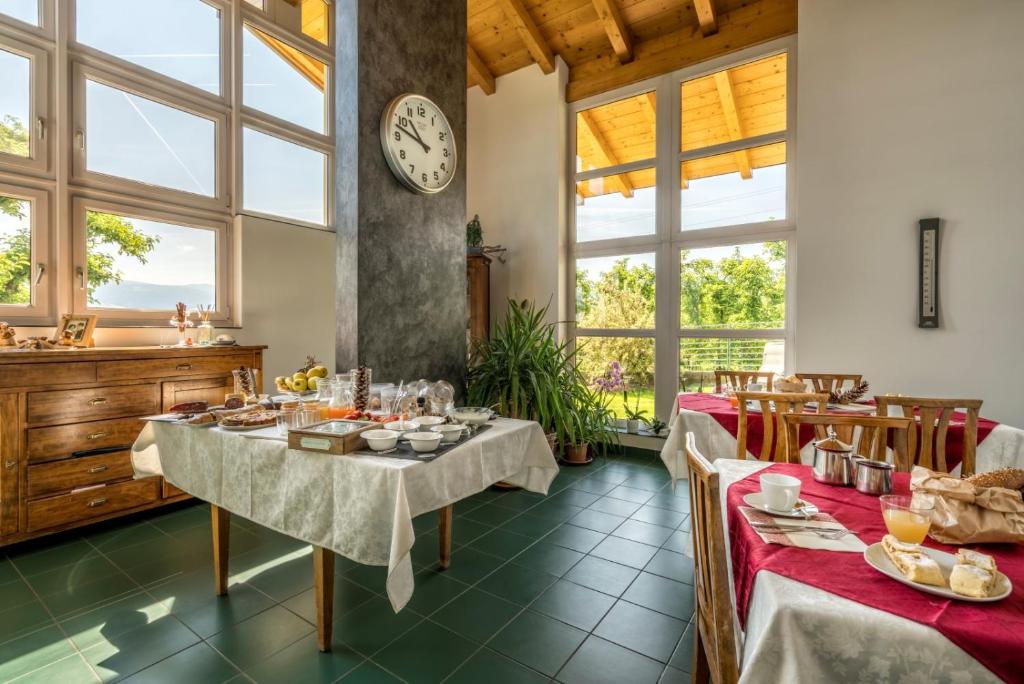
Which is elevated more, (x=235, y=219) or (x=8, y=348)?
(x=235, y=219)

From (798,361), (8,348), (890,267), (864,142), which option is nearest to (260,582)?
(8,348)

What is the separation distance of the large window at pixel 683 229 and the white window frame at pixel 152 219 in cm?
314

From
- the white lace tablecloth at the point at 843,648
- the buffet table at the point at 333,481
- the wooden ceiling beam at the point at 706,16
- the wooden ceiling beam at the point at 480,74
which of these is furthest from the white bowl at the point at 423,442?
the wooden ceiling beam at the point at 480,74

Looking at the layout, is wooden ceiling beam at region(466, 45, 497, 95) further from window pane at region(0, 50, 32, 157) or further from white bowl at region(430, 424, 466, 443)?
white bowl at region(430, 424, 466, 443)

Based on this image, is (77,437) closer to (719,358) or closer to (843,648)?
(843,648)

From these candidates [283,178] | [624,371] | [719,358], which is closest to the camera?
[283,178]

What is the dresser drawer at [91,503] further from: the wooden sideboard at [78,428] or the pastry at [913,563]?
the pastry at [913,563]

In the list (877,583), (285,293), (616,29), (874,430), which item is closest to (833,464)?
(874,430)

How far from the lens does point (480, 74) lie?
17.0 feet

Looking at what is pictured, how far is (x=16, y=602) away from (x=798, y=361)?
186 inches

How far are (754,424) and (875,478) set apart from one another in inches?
48.1

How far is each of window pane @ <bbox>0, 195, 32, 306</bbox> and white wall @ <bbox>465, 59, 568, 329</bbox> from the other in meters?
3.44

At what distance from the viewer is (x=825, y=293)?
3623 millimetres

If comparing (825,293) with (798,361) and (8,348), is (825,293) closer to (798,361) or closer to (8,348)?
(798,361)
